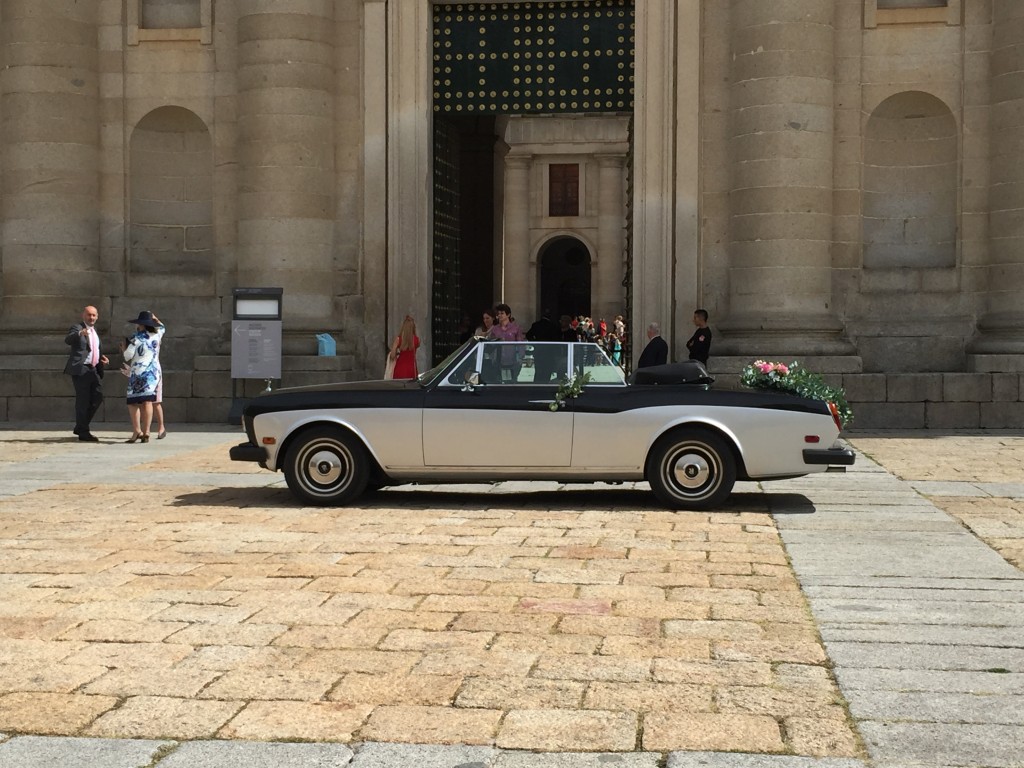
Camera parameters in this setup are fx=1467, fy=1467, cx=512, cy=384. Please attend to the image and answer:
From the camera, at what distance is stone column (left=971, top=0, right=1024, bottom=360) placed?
18828mm

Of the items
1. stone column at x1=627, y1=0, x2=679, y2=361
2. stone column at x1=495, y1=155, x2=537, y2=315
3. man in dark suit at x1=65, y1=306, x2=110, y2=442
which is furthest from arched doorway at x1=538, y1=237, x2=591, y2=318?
man in dark suit at x1=65, y1=306, x2=110, y2=442

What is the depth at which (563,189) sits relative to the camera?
52.5 metres

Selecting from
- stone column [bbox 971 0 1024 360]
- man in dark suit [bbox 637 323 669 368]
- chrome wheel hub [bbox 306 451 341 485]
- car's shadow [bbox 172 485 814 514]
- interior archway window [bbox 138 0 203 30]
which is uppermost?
interior archway window [bbox 138 0 203 30]

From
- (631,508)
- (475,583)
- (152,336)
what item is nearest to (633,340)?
(152,336)

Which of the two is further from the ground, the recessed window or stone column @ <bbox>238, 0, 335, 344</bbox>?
the recessed window

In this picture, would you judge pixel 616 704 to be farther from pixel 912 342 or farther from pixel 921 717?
pixel 912 342

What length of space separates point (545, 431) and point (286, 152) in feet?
33.5

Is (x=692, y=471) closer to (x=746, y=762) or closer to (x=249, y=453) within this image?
(x=249, y=453)

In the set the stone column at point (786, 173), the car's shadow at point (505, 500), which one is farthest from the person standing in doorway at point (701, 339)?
the car's shadow at point (505, 500)

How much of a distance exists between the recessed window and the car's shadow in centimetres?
4084

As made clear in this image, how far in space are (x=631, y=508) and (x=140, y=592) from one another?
460 cm

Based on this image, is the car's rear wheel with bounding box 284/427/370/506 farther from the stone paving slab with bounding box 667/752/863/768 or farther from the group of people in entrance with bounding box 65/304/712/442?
the stone paving slab with bounding box 667/752/863/768

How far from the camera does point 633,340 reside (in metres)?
20.1

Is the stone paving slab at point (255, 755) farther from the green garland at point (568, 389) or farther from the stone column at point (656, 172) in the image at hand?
the stone column at point (656, 172)
